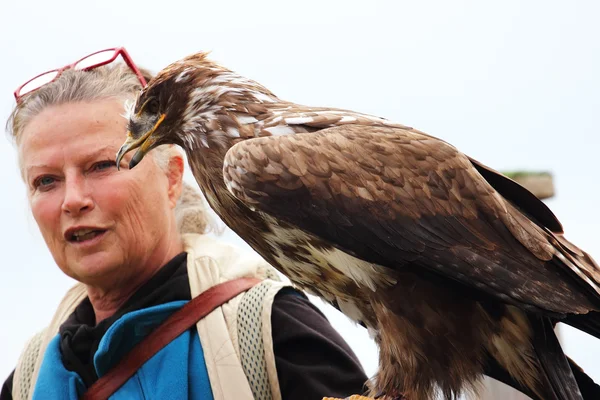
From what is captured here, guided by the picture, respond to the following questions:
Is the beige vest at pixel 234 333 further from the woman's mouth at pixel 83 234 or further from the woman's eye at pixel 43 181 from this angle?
the woman's eye at pixel 43 181

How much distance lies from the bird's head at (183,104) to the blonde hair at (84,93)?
567 mm

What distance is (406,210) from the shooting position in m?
3.52

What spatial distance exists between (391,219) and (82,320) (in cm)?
175

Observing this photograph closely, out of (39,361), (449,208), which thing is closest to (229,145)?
(449,208)

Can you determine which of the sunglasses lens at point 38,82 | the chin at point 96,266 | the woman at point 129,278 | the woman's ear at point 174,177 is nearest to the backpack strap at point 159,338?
the woman at point 129,278

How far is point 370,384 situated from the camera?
11.9 feet

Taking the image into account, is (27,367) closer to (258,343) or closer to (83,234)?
(83,234)

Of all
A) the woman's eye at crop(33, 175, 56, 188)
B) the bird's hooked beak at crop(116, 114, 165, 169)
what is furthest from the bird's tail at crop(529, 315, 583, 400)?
the woman's eye at crop(33, 175, 56, 188)

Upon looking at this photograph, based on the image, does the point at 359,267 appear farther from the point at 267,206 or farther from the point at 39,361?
the point at 39,361

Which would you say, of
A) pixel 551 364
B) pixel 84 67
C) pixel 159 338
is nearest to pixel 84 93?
pixel 84 67

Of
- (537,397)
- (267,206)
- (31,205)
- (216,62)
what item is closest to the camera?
(267,206)

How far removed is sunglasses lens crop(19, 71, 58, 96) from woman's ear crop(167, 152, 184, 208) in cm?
62

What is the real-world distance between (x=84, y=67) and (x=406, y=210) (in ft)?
5.76

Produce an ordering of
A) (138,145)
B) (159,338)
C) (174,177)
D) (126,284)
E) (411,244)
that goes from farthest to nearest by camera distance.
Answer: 1. (174,177)
2. (126,284)
3. (159,338)
4. (138,145)
5. (411,244)
